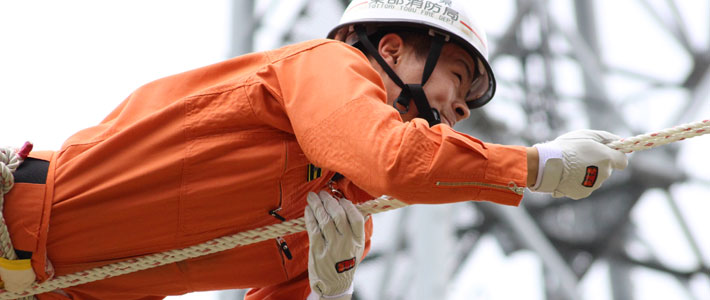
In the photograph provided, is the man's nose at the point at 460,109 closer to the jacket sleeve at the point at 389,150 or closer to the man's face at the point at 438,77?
the man's face at the point at 438,77

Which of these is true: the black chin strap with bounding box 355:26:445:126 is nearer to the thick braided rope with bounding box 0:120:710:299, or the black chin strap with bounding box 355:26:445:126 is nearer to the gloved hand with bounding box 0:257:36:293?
the thick braided rope with bounding box 0:120:710:299

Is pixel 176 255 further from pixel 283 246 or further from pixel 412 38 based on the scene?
pixel 412 38

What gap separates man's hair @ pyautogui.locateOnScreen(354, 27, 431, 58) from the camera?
172 inches

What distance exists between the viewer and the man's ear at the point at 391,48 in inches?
169

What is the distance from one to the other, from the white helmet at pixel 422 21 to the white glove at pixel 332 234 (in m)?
0.88

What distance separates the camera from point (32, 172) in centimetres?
362

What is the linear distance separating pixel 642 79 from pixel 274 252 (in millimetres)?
8404

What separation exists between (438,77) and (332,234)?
0.98m

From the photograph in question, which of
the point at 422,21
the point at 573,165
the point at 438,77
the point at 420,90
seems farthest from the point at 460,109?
the point at 573,165

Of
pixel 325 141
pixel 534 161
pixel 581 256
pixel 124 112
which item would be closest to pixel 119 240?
pixel 124 112

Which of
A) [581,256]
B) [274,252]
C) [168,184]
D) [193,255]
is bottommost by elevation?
[581,256]

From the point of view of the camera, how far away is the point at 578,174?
10.9 feet

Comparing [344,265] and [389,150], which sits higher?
[389,150]

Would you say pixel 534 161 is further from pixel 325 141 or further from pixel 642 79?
pixel 642 79
